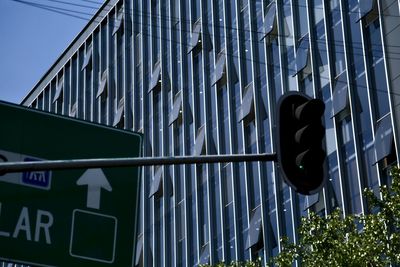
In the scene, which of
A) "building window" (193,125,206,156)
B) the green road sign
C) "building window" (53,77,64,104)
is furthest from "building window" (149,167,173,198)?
the green road sign

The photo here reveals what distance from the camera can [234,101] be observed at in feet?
152

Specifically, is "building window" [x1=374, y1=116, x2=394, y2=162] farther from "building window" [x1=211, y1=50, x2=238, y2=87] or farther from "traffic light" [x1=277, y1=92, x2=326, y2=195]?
"traffic light" [x1=277, y1=92, x2=326, y2=195]

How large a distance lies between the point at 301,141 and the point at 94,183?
8.66 feet

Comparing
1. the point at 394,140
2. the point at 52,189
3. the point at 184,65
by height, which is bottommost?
the point at 52,189

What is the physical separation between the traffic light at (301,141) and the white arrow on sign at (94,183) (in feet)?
8.01

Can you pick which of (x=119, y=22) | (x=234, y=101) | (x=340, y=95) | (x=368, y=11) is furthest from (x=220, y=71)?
(x=119, y=22)

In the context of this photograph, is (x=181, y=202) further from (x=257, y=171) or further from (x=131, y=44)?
(x=131, y=44)

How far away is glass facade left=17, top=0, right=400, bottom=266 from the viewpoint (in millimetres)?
37250

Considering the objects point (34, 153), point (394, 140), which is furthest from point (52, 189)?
point (394, 140)

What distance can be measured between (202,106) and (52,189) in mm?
38122

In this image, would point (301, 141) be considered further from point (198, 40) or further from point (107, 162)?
point (198, 40)

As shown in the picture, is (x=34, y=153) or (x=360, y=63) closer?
(x=34, y=153)

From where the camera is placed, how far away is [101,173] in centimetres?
1160

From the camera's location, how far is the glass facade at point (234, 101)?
122ft
